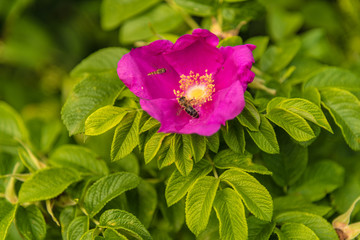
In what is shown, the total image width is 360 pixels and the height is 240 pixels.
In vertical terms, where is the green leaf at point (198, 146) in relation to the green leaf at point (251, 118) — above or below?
below

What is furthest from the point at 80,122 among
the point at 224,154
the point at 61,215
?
the point at 224,154

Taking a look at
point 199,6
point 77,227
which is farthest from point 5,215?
point 199,6

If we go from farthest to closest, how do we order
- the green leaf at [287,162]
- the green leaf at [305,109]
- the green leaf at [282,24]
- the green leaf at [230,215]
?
the green leaf at [282,24]
the green leaf at [287,162]
the green leaf at [305,109]
the green leaf at [230,215]

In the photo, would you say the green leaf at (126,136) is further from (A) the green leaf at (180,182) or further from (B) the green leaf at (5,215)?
(B) the green leaf at (5,215)

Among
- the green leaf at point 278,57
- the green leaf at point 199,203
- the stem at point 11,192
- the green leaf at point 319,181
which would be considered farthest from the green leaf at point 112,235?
the green leaf at point 278,57

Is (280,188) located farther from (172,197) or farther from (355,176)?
(172,197)

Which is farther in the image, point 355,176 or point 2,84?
point 2,84

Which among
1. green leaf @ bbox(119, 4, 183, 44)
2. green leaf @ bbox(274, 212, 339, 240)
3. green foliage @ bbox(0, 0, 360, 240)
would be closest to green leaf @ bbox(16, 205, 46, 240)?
green foliage @ bbox(0, 0, 360, 240)
